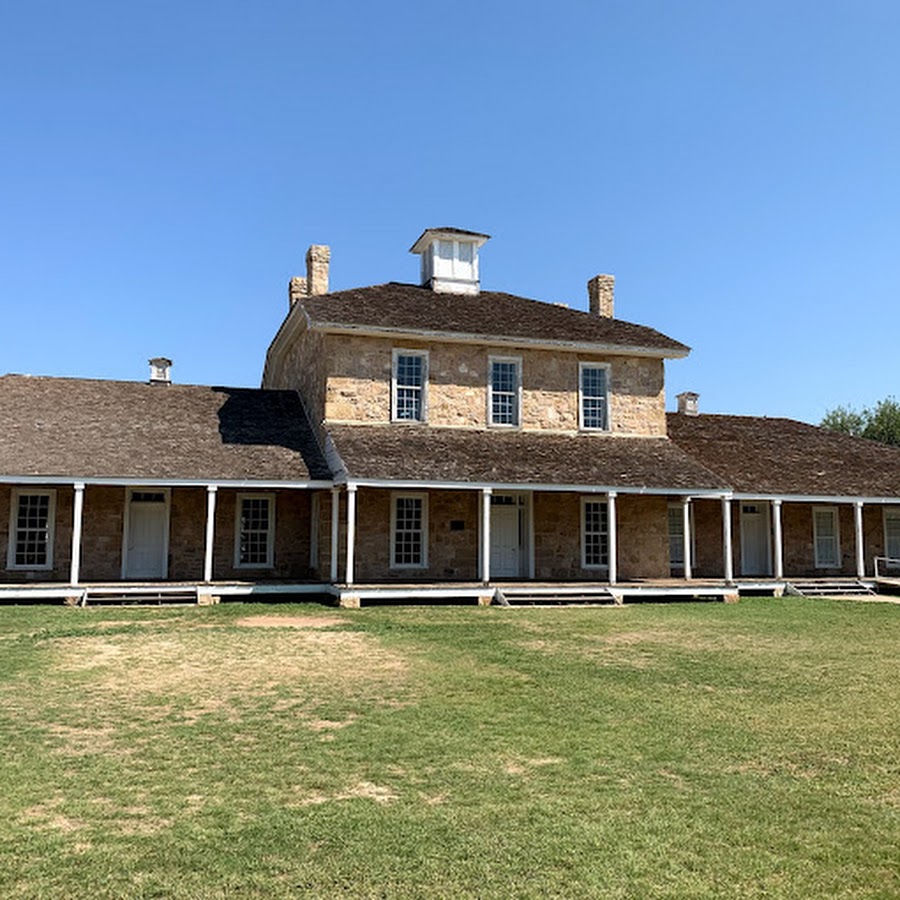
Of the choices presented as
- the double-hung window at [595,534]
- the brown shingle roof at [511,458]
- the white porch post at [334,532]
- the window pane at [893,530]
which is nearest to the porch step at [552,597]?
the double-hung window at [595,534]

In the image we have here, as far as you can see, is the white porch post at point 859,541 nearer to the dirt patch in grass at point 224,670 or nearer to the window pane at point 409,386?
the window pane at point 409,386

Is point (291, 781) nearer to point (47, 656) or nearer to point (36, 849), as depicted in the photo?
point (36, 849)

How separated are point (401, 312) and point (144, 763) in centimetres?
1648

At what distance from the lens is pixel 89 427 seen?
2059cm

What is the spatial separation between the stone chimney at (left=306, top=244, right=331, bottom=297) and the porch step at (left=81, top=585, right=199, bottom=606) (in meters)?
9.73

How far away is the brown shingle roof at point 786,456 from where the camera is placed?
24.0 meters

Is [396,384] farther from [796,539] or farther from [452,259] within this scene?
[796,539]

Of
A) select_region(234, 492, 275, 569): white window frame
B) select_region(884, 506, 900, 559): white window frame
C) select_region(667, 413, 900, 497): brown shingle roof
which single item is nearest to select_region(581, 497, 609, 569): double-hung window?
select_region(667, 413, 900, 497): brown shingle roof

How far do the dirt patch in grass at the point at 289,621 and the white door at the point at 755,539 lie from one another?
47.0 ft

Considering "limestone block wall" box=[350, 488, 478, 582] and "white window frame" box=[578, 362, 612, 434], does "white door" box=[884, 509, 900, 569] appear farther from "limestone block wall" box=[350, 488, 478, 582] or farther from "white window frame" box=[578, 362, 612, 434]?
"limestone block wall" box=[350, 488, 478, 582]

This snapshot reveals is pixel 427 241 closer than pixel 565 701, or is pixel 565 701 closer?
pixel 565 701

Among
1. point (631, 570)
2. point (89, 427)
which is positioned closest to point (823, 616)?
point (631, 570)

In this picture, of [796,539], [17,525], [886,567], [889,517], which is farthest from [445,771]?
[889,517]

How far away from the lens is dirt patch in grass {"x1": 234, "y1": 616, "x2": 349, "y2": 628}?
49.0ft
